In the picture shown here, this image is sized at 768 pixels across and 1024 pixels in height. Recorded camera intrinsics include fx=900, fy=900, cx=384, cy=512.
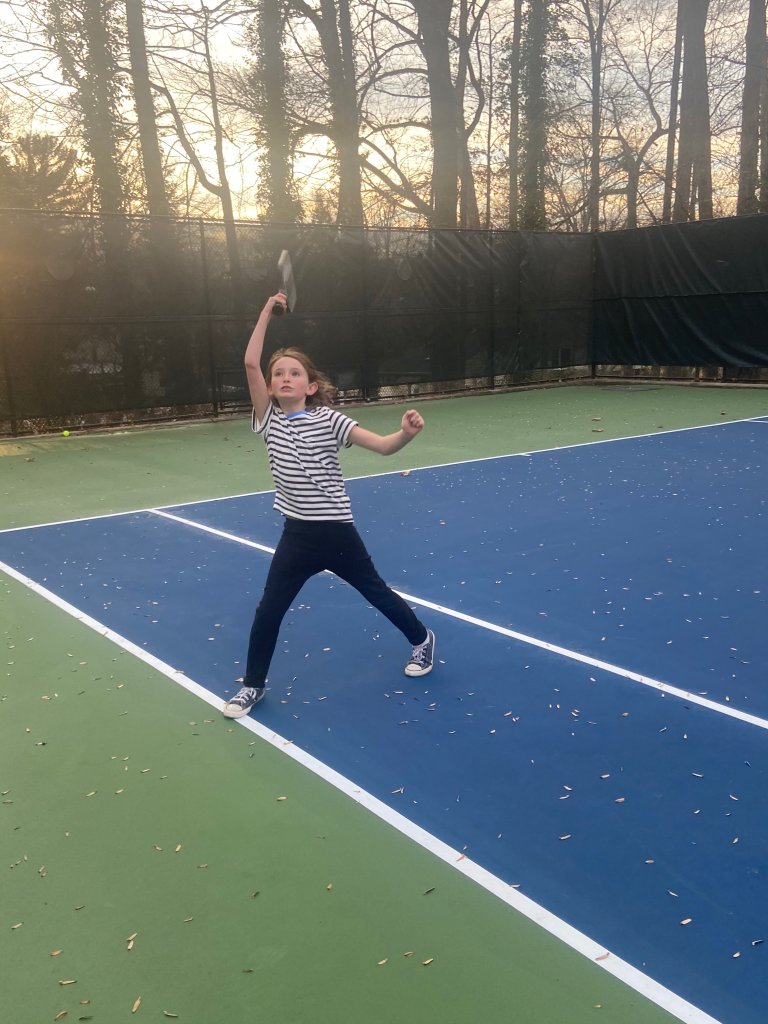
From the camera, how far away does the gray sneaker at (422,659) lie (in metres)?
3.99

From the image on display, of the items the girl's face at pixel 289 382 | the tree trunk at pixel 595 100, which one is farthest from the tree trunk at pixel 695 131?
the girl's face at pixel 289 382

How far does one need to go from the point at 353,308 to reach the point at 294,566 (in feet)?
37.0

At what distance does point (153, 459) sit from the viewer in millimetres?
10273

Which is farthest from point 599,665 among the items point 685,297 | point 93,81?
point 93,81

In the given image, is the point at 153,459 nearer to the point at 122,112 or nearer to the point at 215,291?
the point at 215,291

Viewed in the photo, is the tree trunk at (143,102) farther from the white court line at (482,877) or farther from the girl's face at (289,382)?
the white court line at (482,877)

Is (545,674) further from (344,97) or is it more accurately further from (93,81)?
(344,97)

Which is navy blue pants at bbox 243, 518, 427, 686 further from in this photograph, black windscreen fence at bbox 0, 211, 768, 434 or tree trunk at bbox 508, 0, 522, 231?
tree trunk at bbox 508, 0, 522, 231

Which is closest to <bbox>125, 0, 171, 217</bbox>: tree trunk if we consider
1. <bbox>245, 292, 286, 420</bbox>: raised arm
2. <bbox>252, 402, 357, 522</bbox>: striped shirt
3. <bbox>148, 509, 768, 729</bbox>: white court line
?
<bbox>148, 509, 768, 729</bbox>: white court line

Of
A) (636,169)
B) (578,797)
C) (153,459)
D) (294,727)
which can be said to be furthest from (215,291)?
(636,169)

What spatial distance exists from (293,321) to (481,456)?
499 centimetres

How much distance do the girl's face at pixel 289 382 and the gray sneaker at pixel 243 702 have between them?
1177 millimetres

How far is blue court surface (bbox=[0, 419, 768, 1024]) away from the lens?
2.53m

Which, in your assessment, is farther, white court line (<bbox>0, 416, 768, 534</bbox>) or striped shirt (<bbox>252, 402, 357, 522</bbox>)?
white court line (<bbox>0, 416, 768, 534</bbox>)
